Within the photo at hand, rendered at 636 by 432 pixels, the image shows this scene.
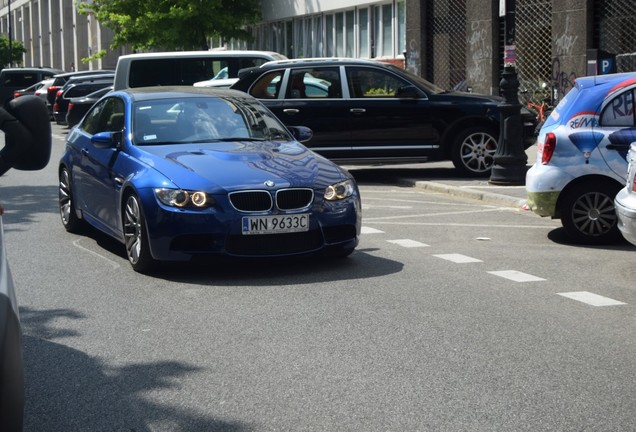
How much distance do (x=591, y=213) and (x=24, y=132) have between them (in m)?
7.85

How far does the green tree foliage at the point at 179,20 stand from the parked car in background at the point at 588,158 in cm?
3263

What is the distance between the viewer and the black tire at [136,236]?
30.6ft

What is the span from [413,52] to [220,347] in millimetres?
25591

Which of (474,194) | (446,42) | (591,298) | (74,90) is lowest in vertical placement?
(591,298)

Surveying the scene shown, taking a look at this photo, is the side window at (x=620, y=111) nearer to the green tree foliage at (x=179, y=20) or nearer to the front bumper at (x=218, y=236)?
the front bumper at (x=218, y=236)

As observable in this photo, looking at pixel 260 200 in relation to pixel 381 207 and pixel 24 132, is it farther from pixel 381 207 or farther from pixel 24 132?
pixel 381 207

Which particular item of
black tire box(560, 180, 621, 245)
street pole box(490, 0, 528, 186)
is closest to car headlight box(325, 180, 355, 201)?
black tire box(560, 180, 621, 245)

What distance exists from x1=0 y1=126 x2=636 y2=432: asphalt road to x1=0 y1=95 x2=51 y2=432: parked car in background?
1.49 metres

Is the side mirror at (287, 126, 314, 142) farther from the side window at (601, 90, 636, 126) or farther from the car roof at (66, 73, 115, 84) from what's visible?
the car roof at (66, 73, 115, 84)

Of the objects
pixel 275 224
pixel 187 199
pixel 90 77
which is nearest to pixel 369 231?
pixel 275 224

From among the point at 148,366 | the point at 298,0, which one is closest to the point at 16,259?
the point at 148,366

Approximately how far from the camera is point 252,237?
30.2 feet

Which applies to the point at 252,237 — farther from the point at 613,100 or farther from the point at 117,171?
the point at 613,100

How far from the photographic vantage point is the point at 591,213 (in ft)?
36.6
